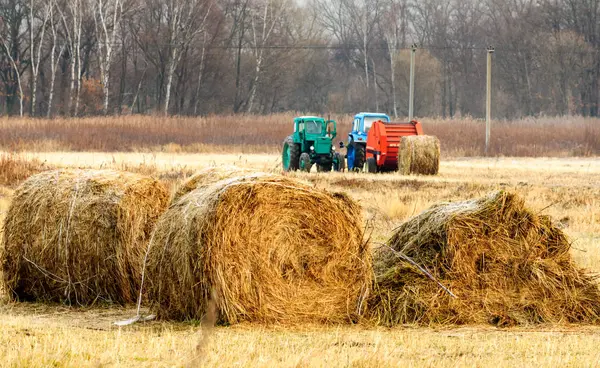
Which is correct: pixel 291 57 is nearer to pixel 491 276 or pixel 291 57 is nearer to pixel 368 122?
pixel 368 122

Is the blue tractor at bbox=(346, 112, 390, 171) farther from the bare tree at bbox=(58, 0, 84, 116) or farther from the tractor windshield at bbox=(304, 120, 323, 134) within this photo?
the bare tree at bbox=(58, 0, 84, 116)

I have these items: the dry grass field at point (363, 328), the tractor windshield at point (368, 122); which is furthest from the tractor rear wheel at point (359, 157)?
the dry grass field at point (363, 328)

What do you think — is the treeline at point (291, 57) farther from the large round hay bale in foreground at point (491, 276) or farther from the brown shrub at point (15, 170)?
the large round hay bale in foreground at point (491, 276)

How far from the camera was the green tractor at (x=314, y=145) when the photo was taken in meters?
28.2

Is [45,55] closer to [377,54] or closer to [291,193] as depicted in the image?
[377,54]

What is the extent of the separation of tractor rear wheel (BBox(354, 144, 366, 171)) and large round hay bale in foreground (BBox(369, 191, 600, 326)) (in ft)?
66.0

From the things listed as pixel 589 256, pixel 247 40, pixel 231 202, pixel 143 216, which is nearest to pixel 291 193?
pixel 231 202

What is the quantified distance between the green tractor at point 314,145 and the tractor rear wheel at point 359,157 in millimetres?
1342

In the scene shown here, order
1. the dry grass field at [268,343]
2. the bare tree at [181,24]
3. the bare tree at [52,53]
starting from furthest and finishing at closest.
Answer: the bare tree at [181,24], the bare tree at [52,53], the dry grass field at [268,343]

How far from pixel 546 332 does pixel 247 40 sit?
70.1 m

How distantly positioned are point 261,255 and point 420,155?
18470 mm

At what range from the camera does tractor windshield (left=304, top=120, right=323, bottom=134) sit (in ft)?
93.6

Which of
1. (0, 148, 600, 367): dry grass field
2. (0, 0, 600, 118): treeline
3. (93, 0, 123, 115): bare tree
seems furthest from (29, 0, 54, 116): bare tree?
(0, 148, 600, 367): dry grass field

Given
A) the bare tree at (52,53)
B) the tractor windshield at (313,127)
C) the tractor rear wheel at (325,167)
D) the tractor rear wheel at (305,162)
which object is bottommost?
the tractor rear wheel at (325,167)
